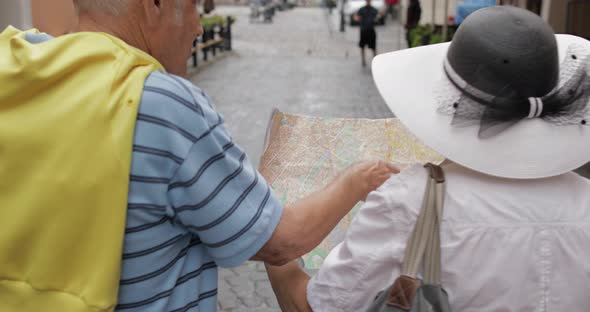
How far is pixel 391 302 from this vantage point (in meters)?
1.48

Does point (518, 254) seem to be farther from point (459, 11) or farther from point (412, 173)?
point (459, 11)

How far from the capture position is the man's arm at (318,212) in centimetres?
154

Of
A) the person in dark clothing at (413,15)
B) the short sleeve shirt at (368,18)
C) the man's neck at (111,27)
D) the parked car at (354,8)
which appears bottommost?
the parked car at (354,8)

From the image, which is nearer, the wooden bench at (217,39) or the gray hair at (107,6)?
the gray hair at (107,6)

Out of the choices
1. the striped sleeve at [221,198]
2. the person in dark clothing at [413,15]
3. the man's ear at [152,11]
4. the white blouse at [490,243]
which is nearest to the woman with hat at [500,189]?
the white blouse at [490,243]

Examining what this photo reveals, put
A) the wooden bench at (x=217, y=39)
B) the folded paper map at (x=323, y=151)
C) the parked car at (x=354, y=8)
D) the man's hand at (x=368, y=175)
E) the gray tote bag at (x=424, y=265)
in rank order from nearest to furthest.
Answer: the gray tote bag at (x=424, y=265)
the man's hand at (x=368, y=175)
the folded paper map at (x=323, y=151)
the wooden bench at (x=217, y=39)
the parked car at (x=354, y=8)

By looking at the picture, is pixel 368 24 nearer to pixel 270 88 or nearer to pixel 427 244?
pixel 270 88

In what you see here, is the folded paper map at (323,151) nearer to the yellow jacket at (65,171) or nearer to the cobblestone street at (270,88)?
the yellow jacket at (65,171)

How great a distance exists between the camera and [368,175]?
5.74 ft

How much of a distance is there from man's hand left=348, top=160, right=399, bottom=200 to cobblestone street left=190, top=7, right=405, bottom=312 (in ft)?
9.50

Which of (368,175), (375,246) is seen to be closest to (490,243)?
(375,246)

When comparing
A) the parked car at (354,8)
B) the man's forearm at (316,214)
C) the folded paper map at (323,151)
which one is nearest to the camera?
the man's forearm at (316,214)

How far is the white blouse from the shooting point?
1482mm

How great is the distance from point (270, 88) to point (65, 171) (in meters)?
13.4
